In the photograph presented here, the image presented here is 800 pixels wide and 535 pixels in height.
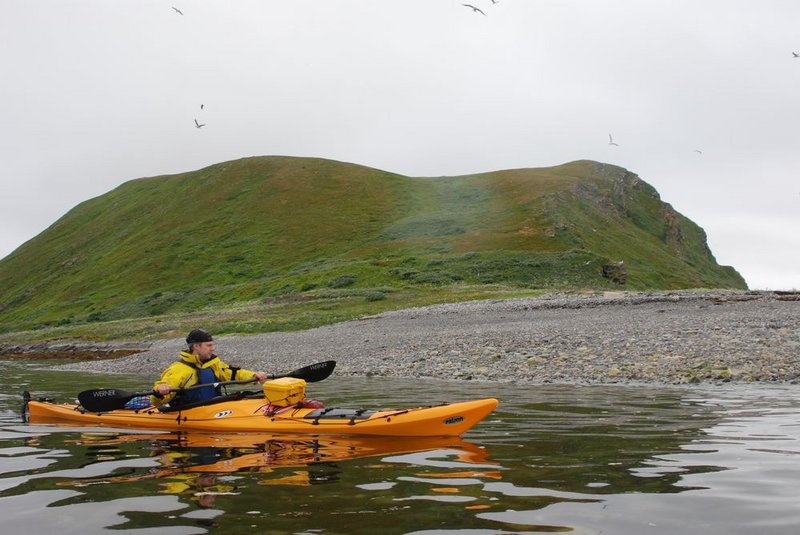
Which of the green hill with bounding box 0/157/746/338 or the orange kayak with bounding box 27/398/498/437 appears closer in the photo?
the orange kayak with bounding box 27/398/498/437

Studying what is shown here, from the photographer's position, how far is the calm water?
256 inches

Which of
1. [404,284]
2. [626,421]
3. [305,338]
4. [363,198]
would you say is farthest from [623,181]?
[626,421]

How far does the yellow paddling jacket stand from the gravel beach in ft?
29.4

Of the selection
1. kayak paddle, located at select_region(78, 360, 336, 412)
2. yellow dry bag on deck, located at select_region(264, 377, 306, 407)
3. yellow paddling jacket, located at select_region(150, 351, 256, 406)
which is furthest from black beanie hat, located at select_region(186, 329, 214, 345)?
yellow dry bag on deck, located at select_region(264, 377, 306, 407)

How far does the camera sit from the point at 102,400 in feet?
47.4

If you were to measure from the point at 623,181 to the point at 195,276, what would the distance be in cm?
7060

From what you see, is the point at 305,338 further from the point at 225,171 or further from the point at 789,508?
the point at 225,171

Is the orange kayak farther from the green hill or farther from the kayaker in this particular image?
the green hill

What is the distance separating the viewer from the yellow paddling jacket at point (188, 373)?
1373 centimetres

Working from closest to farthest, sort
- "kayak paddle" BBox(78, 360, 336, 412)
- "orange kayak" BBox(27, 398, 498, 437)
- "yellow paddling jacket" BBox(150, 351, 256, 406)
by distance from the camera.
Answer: "orange kayak" BBox(27, 398, 498, 437), "yellow paddling jacket" BBox(150, 351, 256, 406), "kayak paddle" BBox(78, 360, 336, 412)

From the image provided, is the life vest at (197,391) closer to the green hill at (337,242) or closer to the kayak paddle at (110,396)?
the kayak paddle at (110,396)

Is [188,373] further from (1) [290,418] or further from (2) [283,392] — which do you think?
(1) [290,418]

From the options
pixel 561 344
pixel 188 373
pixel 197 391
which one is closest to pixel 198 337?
pixel 188 373

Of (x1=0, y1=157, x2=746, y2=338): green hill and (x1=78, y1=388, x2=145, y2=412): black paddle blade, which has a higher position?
(x1=0, y1=157, x2=746, y2=338): green hill
